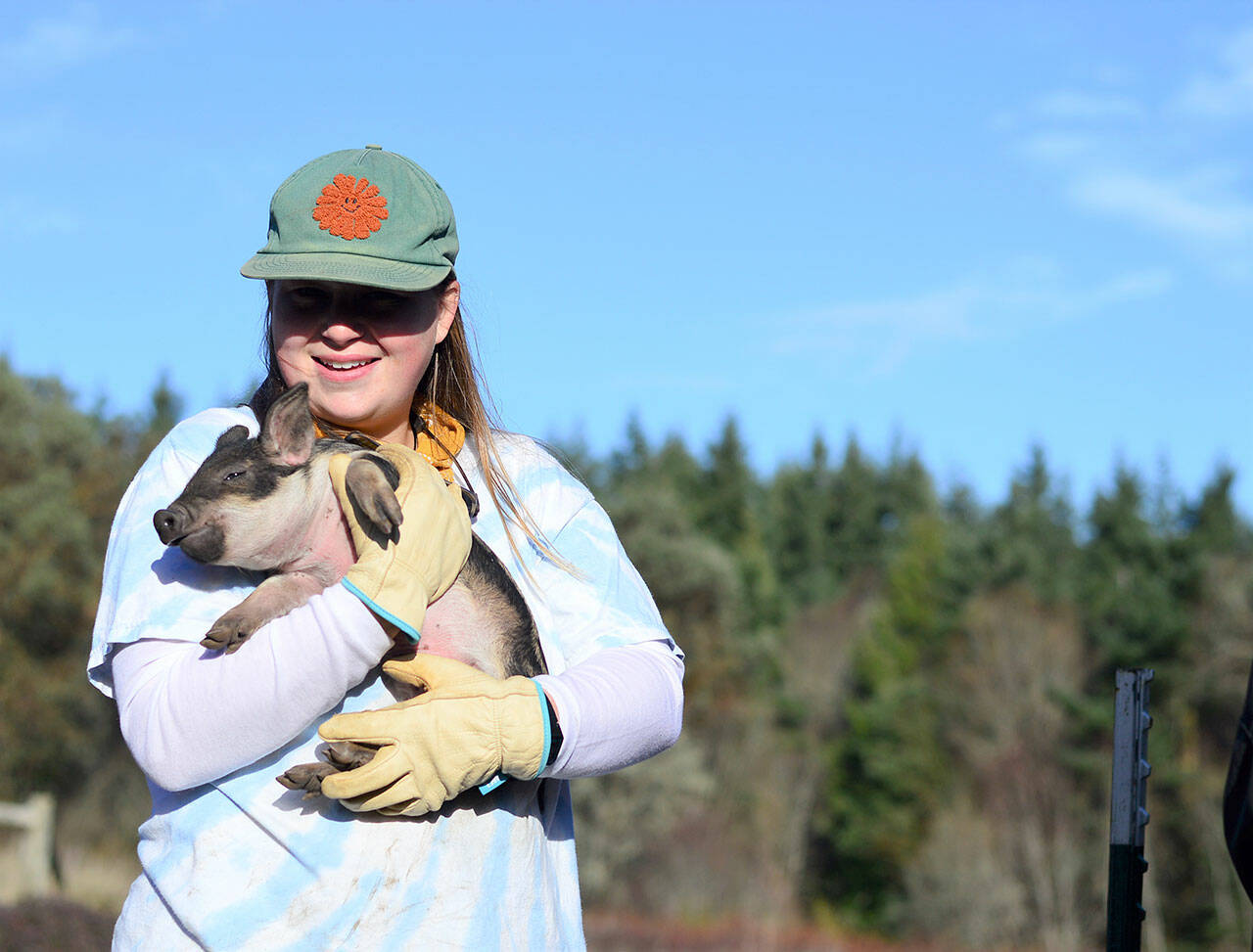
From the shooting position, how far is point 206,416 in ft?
9.94

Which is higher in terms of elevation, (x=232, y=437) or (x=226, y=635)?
(x=232, y=437)

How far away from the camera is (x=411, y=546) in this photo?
8.82 ft

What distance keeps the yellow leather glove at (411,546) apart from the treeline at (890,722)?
24083 mm

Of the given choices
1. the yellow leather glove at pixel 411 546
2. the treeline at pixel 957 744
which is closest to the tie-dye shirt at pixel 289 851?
the yellow leather glove at pixel 411 546

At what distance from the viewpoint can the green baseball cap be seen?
111 inches

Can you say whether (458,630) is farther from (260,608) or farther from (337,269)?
(337,269)

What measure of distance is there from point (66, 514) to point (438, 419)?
24232mm

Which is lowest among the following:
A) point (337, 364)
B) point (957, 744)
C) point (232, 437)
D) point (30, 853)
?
point (957, 744)

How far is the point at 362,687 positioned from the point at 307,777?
0.27 metres

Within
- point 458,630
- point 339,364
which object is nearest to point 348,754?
point 458,630

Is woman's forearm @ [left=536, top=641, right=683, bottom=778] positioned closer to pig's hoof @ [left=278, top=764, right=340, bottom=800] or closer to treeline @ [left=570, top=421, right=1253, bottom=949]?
pig's hoof @ [left=278, top=764, right=340, bottom=800]

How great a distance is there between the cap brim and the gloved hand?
899 mm

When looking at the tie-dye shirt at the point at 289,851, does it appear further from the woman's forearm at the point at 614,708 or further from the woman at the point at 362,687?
the woman's forearm at the point at 614,708

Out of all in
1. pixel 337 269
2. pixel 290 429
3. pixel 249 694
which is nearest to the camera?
pixel 249 694
